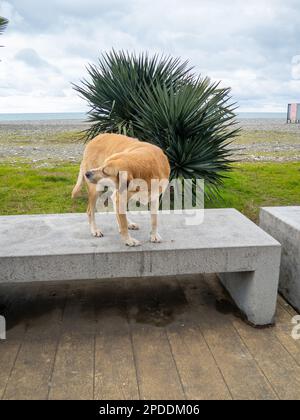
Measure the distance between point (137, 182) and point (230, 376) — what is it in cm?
138

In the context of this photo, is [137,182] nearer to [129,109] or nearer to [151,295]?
[151,295]

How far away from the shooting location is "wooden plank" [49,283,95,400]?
2.33m

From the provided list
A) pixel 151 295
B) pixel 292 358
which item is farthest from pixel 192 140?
pixel 292 358

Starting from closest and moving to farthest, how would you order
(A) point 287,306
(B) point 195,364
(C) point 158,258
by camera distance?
1. (B) point 195,364
2. (C) point 158,258
3. (A) point 287,306

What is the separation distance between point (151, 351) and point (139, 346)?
10 cm

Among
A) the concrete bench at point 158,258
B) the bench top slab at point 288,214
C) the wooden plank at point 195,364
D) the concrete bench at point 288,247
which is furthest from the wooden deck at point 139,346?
the bench top slab at point 288,214

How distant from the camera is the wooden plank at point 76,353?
233 centimetres

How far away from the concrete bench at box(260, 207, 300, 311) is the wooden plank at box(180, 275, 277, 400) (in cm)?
58

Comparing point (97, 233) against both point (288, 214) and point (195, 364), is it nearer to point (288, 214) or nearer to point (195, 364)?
point (195, 364)

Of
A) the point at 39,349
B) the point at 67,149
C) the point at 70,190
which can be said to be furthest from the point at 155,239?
the point at 67,149

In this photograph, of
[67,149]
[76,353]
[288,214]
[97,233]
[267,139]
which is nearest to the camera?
[76,353]

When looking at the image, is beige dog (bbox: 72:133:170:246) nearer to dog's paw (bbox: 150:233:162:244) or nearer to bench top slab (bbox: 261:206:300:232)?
dog's paw (bbox: 150:233:162:244)

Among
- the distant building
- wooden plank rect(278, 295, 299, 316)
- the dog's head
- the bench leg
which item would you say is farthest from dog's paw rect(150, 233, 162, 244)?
the distant building

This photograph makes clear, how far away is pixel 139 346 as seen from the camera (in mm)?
2750
